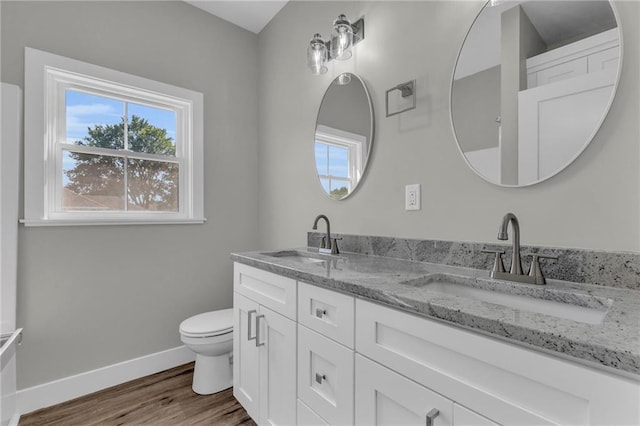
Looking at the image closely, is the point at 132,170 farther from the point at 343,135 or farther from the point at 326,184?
the point at 343,135

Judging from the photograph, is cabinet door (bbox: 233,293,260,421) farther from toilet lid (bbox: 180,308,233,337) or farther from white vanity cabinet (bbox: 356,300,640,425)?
white vanity cabinet (bbox: 356,300,640,425)

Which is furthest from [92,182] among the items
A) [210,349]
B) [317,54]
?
[317,54]

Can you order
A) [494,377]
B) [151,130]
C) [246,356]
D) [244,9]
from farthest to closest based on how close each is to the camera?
[244,9]
[151,130]
[246,356]
[494,377]

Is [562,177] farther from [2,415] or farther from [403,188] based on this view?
[2,415]

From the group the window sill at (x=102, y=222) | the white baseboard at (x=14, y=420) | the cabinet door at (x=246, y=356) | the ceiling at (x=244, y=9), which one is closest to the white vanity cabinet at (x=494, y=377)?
the cabinet door at (x=246, y=356)

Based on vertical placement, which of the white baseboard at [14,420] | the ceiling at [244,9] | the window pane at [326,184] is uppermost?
the ceiling at [244,9]

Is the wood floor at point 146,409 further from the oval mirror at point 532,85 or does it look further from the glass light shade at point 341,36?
the glass light shade at point 341,36

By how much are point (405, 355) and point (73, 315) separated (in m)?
2.07

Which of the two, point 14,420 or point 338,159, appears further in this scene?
point 338,159

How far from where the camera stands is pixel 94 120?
203 centimetres

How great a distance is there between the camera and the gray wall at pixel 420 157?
911 millimetres

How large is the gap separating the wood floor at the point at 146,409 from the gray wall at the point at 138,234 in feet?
0.64

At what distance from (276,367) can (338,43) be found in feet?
5.45

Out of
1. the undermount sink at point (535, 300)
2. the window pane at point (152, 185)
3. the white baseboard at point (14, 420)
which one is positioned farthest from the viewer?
the window pane at point (152, 185)
